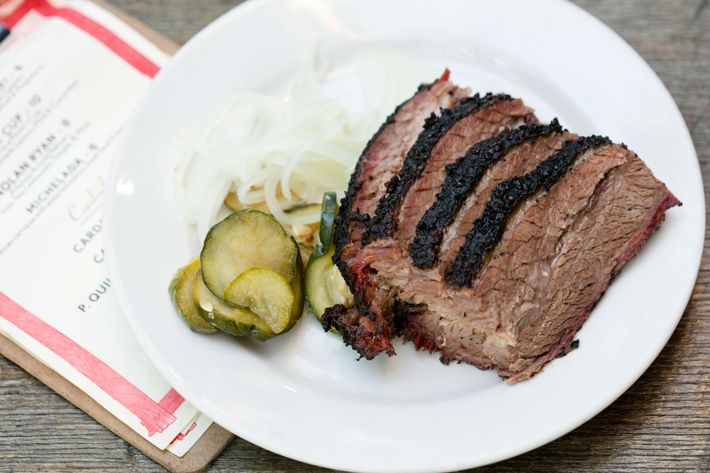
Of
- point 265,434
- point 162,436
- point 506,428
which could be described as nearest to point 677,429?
point 506,428

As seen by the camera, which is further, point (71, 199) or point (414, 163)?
point (71, 199)

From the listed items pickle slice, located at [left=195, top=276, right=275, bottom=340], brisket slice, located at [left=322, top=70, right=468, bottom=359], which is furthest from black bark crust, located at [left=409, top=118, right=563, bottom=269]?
pickle slice, located at [left=195, top=276, right=275, bottom=340]

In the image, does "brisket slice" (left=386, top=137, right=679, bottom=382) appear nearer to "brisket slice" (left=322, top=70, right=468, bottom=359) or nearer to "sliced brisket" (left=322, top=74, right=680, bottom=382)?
"sliced brisket" (left=322, top=74, right=680, bottom=382)

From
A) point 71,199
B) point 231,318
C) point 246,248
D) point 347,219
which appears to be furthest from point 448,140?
point 71,199

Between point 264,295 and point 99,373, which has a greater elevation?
point 264,295

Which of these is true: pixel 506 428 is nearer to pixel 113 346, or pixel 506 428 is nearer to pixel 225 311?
pixel 225 311

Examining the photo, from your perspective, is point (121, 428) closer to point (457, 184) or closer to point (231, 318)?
point (231, 318)

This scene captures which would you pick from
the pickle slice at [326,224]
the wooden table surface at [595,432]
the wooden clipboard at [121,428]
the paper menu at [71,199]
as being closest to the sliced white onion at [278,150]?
the pickle slice at [326,224]

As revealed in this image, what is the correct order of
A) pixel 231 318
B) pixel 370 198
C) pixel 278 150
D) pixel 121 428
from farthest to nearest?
1. pixel 278 150
2. pixel 121 428
3. pixel 370 198
4. pixel 231 318
